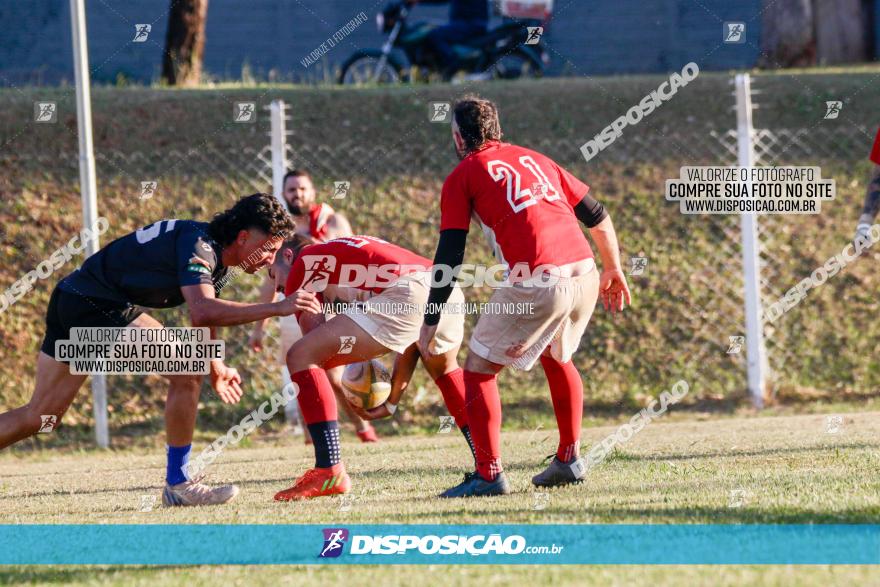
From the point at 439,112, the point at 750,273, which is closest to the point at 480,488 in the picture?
the point at 750,273

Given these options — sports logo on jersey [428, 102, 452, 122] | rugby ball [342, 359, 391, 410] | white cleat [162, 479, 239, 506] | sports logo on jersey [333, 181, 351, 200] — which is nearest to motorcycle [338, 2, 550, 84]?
sports logo on jersey [428, 102, 452, 122]

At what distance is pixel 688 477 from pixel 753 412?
4888mm

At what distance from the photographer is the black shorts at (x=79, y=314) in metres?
6.69

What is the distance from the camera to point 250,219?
258 inches

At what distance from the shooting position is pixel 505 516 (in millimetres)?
5438

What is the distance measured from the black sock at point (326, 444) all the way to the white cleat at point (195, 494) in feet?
1.64

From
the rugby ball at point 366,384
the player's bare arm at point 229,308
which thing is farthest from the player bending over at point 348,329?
the player's bare arm at point 229,308

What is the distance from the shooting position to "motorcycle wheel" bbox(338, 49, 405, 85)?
1625 cm

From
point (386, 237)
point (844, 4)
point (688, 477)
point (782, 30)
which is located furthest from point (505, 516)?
point (844, 4)

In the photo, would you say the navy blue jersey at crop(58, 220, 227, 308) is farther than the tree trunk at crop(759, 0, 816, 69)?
No

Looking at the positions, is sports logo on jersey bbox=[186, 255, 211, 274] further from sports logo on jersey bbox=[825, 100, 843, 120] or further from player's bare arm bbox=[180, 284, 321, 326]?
sports logo on jersey bbox=[825, 100, 843, 120]

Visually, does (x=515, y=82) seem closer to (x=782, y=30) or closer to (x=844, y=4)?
(x=782, y=30)

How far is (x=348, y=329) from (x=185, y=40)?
986 centimetres

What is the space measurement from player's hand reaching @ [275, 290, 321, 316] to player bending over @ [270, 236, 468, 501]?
65cm
